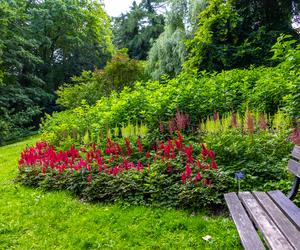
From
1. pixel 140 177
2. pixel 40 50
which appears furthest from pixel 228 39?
pixel 40 50

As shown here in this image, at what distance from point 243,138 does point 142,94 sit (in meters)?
2.94

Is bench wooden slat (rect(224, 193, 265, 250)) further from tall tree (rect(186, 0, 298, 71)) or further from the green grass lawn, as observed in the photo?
tall tree (rect(186, 0, 298, 71))

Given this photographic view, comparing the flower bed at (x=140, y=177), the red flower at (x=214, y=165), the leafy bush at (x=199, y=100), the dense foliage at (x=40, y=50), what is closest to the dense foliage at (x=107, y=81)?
the dense foliage at (x=40, y=50)

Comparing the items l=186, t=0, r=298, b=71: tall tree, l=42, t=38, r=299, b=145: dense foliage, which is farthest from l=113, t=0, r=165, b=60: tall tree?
l=42, t=38, r=299, b=145: dense foliage

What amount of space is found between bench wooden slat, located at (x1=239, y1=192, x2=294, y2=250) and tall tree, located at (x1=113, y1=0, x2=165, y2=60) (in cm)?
2231

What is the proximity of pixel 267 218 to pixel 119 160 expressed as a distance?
111 inches

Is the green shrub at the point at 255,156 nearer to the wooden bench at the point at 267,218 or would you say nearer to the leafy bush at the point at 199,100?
the wooden bench at the point at 267,218

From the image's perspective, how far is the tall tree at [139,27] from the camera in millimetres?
24031

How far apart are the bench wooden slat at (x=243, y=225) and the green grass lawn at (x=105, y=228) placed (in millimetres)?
389

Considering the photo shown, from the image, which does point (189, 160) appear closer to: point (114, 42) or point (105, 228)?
point (105, 228)

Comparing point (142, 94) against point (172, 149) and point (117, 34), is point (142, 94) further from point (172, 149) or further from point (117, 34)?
point (117, 34)

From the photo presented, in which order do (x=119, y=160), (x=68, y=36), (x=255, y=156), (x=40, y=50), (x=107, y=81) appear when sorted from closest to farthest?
(x=255, y=156) → (x=119, y=160) → (x=107, y=81) → (x=68, y=36) → (x=40, y=50)

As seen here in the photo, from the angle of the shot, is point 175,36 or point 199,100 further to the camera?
point 175,36

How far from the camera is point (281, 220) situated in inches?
77.1
